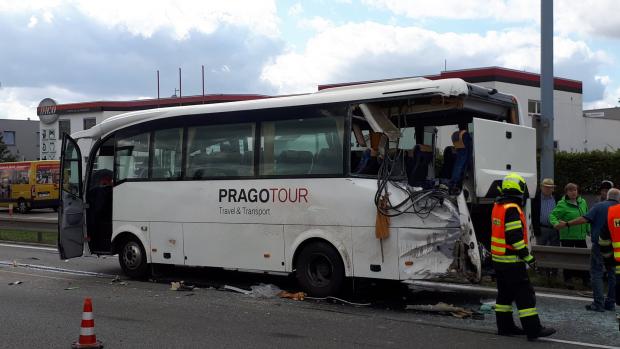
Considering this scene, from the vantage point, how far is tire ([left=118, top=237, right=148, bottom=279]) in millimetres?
11656

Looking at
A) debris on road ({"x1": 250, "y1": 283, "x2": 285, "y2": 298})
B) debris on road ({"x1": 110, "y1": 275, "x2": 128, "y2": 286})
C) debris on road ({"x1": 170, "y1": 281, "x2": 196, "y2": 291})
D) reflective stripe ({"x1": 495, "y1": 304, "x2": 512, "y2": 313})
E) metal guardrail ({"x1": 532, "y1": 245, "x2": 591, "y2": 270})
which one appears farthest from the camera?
debris on road ({"x1": 110, "y1": 275, "x2": 128, "y2": 286})

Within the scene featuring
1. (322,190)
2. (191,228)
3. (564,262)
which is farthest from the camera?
(191,228)

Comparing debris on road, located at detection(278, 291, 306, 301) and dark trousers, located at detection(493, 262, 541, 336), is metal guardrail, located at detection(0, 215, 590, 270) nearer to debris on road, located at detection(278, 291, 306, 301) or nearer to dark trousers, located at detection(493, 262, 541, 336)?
dark trousers, located at detection(493, 262, 541, 336)

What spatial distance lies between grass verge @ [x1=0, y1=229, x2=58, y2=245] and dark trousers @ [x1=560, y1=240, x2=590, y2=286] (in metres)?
13.5

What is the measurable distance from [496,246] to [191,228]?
529 cm

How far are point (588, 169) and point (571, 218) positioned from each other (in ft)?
30.9

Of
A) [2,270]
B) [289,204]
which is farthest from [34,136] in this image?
[289,204]

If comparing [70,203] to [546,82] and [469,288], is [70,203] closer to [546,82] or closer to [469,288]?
[469,288]

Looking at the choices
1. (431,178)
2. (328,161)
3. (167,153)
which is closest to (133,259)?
(167,153)

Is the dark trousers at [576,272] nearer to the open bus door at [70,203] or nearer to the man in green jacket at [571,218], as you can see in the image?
the man in green jacket at [571,218]

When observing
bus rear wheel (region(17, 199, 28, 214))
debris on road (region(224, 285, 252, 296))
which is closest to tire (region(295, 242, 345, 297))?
debris on road (region(224, 285, 252, 296))

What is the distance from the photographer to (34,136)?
75.8 metres

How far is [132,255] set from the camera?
11.7m

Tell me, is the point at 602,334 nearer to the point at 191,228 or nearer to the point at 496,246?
the point at 496,246
